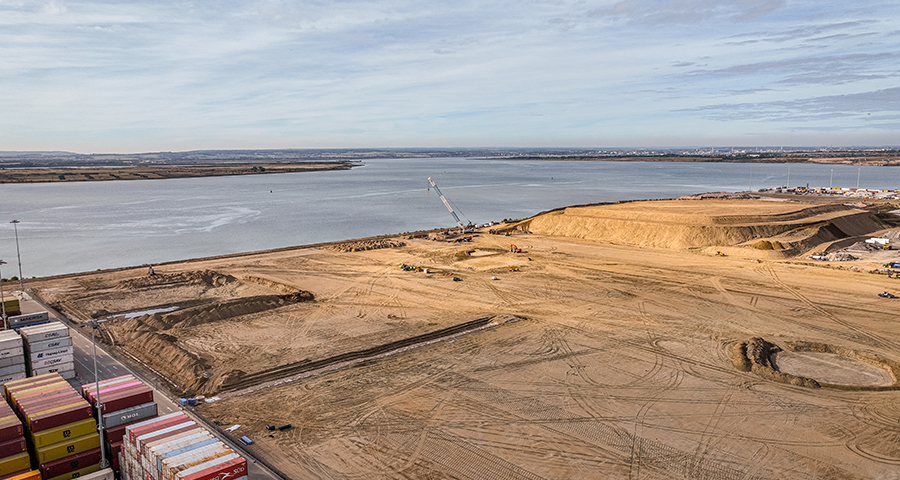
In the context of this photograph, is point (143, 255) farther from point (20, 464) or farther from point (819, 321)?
point (819, 321)

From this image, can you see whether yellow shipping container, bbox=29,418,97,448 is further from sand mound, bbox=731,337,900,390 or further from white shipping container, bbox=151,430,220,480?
sand mound, bbox=731,337,900,390

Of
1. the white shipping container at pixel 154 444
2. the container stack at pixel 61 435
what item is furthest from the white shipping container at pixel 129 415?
the white shipping container at pixel 154 444

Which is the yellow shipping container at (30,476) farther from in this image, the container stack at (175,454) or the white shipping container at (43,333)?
the white shipping container at (43,333)

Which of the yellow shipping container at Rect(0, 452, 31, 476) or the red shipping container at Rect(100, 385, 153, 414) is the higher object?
the red shipping container at Rect(100, 385, 153, 414)

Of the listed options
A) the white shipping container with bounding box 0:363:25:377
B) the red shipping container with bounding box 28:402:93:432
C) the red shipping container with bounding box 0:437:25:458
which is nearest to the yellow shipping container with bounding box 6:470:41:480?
the red shipping container with bounding box 0:437:25:458

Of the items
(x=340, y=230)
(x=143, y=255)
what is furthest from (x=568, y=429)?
(x=340, y=230)

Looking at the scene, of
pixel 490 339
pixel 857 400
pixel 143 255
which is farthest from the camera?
pixel 143 255

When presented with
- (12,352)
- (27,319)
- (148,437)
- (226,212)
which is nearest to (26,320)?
(27,319)
